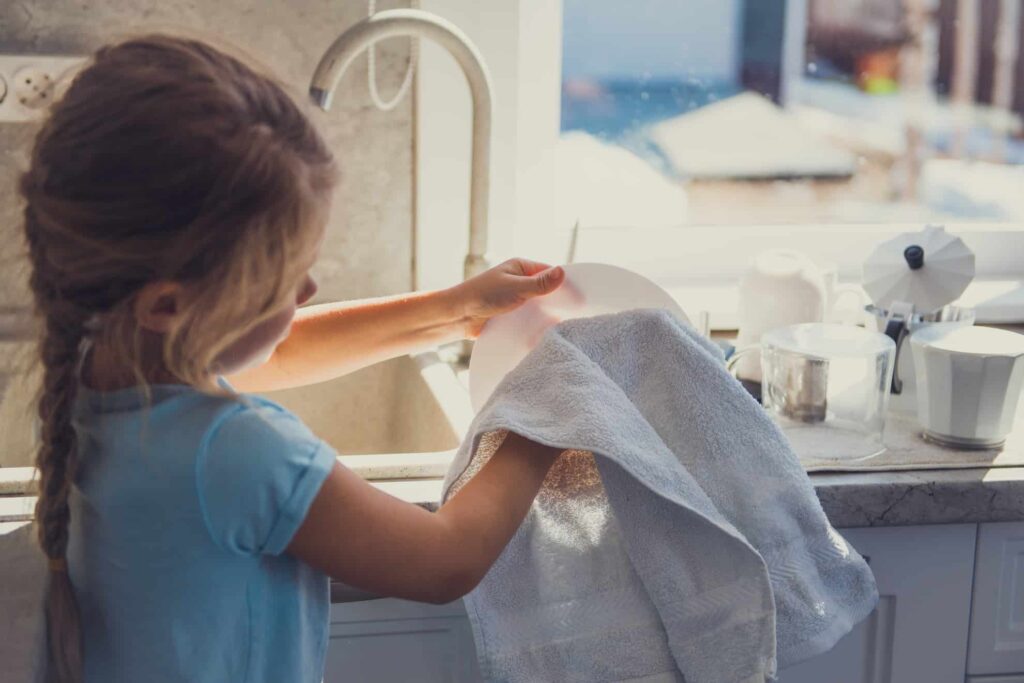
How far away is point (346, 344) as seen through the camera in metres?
1.17

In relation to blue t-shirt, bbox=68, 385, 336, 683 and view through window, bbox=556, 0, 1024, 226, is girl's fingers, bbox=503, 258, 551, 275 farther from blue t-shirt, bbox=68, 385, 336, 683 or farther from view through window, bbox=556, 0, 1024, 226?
view through window, bbox=556, 0, 1024, 226

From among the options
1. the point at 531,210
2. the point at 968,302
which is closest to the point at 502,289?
the point at 531,210

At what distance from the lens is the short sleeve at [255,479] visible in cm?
78

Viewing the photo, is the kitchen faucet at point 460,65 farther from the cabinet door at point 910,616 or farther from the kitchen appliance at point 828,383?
the cabinet door at point 910,616

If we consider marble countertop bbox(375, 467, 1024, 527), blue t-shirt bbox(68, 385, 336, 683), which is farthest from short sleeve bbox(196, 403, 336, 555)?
marble countertop bbox(375, 467, 1024, 527)

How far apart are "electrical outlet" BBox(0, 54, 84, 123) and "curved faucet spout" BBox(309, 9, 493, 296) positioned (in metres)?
0.32

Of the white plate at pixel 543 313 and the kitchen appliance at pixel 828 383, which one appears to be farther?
the kitchen appliance at pixel 828 383

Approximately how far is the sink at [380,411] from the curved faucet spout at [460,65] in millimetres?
157

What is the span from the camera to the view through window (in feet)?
6.47

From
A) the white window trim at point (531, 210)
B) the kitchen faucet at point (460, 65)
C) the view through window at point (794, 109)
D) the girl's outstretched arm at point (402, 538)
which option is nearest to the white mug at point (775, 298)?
the white window trim at point (531, 210)

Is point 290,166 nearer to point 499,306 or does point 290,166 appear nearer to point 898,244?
point 499,306

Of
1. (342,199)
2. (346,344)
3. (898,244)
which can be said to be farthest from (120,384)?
(898,244)

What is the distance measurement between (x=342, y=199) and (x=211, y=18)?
273 mm

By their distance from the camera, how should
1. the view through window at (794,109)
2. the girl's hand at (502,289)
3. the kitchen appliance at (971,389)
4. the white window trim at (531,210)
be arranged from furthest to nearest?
the view through window at (794,109) → the white window trim at (531,210) → the kitchen appliance at (971,389) → the girl's hand at (502,289)
